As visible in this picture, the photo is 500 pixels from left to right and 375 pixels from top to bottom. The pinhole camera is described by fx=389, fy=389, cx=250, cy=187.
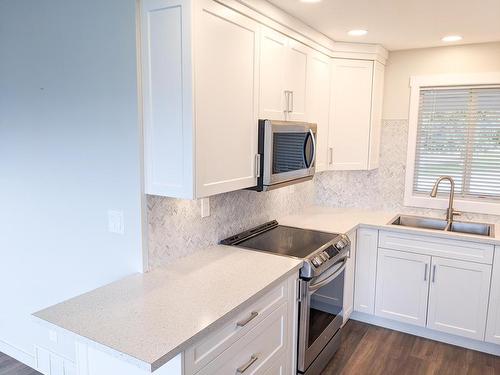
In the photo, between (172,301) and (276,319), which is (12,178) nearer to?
(172,301)

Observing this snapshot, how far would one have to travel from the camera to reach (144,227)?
1897 mm

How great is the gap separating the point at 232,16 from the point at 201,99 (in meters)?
0.49

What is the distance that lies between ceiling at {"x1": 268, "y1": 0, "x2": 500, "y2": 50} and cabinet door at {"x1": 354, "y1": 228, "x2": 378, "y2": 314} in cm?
151

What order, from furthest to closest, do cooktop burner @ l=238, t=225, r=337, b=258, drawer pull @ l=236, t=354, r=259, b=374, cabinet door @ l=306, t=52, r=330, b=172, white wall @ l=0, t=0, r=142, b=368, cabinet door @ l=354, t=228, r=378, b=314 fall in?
1. cabinet door @ l=354, t=228, r=378, b=314
2. cabinet door @ l=306, t=52, r=330, b=172
3. cooktop burner @ l=238, t=225, r=337, b=258
4. white wall @ l=0, t=0, r=142, b=368
5. drawer pull @ l=236, t=354, r=259, b=374

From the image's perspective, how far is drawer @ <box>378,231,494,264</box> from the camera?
274cm

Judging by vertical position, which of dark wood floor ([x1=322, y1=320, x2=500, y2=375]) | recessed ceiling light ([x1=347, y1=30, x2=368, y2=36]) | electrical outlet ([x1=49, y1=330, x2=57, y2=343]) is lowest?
dark wood floor ([x1=322, y1=320, x2=500, y2=375])

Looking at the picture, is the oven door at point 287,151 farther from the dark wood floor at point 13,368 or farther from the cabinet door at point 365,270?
the dark wood floor at point 13,368

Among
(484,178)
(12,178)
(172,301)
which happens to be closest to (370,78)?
(484,178)

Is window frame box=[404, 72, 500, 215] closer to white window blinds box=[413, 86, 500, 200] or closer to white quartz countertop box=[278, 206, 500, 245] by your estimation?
white window blinds box=[413, 86, 500, 200]

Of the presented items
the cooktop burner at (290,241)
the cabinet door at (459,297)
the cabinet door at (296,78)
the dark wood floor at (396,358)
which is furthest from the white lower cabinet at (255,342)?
the cabinet door at (459,297)

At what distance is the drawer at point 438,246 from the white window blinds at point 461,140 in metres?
0.66

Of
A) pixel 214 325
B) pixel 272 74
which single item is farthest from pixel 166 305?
pixel 272 74

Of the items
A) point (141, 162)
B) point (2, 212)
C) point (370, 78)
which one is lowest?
point (2, 212)

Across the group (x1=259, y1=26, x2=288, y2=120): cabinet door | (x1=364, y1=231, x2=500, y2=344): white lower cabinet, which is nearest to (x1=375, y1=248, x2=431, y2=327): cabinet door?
(x1=364, y1=231, x2=500, y2=344): white lower cabinet
